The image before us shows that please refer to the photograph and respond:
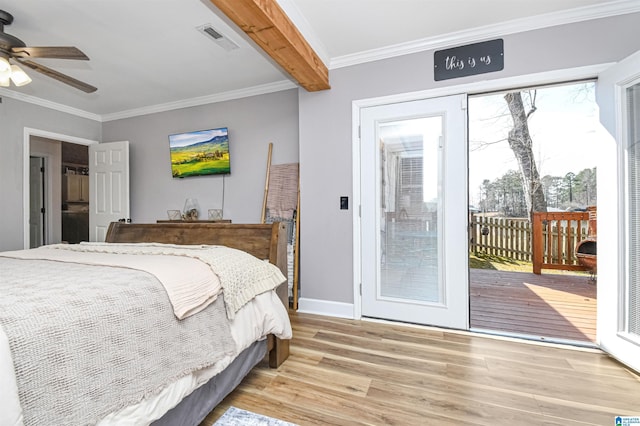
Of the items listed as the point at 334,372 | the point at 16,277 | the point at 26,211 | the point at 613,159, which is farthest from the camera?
the point at 26,211

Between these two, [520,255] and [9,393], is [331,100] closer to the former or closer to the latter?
[9,393]

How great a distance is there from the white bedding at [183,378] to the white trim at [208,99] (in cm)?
253

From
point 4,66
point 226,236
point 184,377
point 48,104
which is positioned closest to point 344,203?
point 226,236

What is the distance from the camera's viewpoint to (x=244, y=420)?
1427mm

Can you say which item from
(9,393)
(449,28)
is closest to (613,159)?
(449,28)

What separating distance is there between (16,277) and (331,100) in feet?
8.36

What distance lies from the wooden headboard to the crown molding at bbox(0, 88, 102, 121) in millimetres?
2564

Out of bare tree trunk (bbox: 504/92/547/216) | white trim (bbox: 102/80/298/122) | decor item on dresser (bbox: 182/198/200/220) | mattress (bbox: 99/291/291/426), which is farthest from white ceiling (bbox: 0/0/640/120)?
bare tree trunk (bbox: 504/92/547/216)

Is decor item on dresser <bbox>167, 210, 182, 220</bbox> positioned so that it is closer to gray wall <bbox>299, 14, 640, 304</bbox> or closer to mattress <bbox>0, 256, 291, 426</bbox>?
gray wall <bbox>299, 14, 640, 304</bbox>

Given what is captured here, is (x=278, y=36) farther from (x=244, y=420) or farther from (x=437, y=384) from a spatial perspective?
(x=437, y=384)

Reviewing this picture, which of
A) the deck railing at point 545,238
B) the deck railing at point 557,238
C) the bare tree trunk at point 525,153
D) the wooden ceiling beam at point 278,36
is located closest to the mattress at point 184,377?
the wooden ceiling beam at point 278,36

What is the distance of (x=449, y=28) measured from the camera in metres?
2.37

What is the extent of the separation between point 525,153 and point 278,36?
4849 millimetres

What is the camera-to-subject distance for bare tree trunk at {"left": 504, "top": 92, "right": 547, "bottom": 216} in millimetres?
4797
